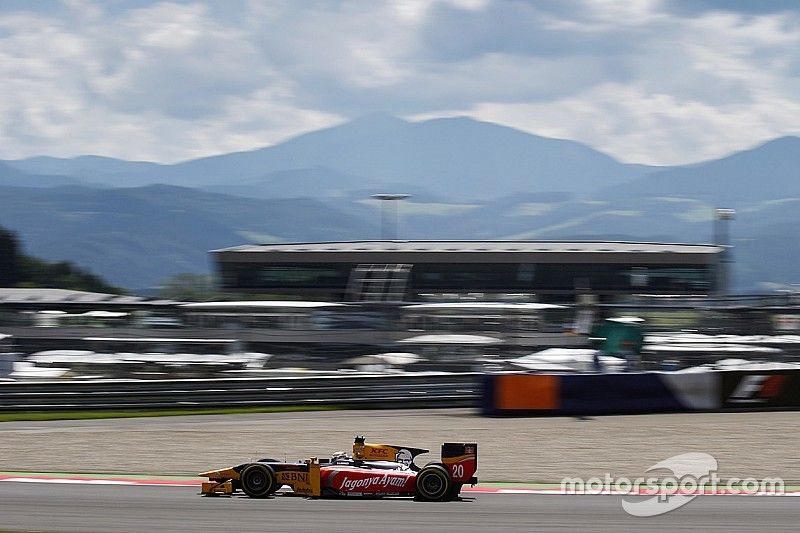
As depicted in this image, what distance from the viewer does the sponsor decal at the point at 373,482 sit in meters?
11.6

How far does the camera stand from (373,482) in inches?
456

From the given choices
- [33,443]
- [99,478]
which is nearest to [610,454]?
[99,478]

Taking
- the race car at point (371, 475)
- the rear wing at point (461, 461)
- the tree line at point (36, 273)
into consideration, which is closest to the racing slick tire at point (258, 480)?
the race car at point (371, 475)

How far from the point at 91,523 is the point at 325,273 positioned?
221ft

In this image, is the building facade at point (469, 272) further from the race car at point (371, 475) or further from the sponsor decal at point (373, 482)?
the sponsor decal at point (373, 482)

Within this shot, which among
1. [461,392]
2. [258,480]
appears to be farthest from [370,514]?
[461,392]

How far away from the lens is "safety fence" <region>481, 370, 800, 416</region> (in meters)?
22.0

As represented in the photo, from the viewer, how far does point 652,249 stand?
7825 cm

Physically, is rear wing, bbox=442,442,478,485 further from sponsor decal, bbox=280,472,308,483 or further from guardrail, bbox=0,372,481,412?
guardrail, bbox=0,372,481,412

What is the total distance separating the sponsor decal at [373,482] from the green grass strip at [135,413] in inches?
507

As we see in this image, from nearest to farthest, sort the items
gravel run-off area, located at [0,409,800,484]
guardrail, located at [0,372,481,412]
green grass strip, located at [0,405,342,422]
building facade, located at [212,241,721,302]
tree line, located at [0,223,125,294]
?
gravel run-off area, located at [0,409,800,484]
green grass strip, located at [0,405,342,422]
guardrail, located at [0,372,481,412]
building facade, located at [212,241,721,302]
tree line, located at [0,223,125,294]

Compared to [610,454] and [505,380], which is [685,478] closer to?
[610,454]

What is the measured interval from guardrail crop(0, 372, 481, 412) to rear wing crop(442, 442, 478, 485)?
1231 cm

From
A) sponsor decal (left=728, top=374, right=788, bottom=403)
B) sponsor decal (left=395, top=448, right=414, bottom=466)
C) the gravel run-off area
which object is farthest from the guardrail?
sponsor decal (left=395, top=448, right=414, bottom=466)
